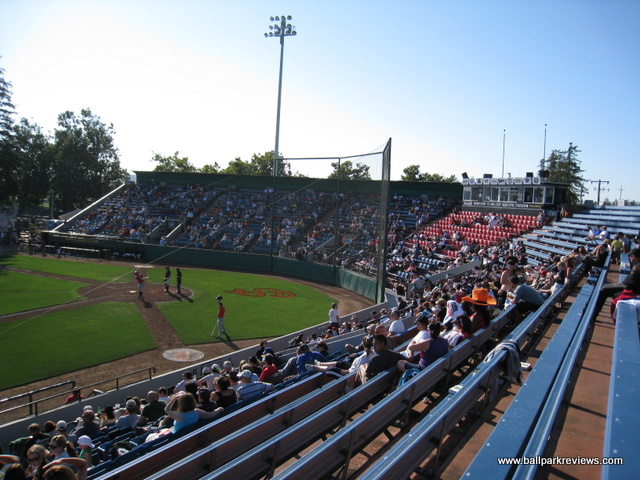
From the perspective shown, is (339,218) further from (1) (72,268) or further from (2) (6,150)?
(2) (6,150)

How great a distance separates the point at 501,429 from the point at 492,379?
2.37 m

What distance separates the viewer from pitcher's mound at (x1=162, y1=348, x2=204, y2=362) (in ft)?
46.3

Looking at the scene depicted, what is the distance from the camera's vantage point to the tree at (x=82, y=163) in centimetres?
6638

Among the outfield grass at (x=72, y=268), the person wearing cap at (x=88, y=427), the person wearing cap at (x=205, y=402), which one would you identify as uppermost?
the person wearing cap at (x=205, y=402)

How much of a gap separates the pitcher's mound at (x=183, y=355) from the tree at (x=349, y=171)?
1415 cm

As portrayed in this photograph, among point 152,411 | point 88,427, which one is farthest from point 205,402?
point 88,427

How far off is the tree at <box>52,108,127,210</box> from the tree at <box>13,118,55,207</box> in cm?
94

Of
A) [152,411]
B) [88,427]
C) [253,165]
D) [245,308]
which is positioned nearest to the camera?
[88,427]

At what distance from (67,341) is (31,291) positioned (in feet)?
29.7

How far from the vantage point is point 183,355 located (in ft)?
47.4

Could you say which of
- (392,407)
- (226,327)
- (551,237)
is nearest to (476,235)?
(551,237)

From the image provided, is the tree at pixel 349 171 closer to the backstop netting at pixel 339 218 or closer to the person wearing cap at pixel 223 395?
the backstop netting at pixel 339 218

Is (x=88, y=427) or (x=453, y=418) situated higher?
(x=453, y=418)

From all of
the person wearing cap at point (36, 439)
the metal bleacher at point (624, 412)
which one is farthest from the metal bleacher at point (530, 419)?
the person wearing cap at point (36, 439)
